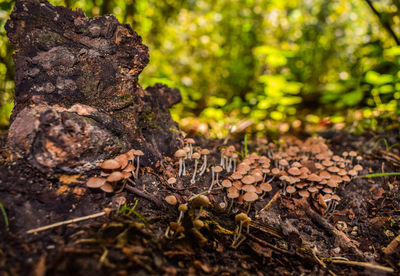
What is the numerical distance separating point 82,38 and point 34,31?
1.61 feet

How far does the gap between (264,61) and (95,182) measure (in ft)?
22.3

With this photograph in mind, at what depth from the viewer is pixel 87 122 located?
240 cm

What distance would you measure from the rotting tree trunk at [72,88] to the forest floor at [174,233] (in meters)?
0.27

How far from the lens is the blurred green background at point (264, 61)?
5.03 meters

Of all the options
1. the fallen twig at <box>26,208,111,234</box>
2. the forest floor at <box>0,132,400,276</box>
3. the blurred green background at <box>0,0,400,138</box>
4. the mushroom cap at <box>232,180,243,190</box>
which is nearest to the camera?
the forest floor at <box>0,132,400,276</box>

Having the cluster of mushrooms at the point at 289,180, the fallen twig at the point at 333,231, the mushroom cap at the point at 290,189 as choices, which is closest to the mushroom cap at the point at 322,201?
the cluster of mushrooms at the point at 289,180

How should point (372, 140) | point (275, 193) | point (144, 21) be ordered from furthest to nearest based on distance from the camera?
point (144, 21) → point (372, 140) → point (275, 193)

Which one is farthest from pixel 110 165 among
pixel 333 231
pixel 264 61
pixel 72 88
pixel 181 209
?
pixel 264 61

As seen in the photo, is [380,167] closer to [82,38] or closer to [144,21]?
[82,38]

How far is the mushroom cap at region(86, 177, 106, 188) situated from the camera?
218 centimetres

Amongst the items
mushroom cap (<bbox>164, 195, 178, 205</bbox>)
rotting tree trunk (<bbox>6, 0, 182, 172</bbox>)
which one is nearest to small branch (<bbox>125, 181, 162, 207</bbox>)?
mushroom cap (<bbox>164, 195, 178, 205</bbox>)

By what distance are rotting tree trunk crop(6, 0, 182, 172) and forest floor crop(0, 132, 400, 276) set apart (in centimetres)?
27

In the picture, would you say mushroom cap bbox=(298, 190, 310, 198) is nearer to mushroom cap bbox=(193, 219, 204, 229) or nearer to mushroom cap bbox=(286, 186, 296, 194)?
mushroom cap bbox=(286, 186, 296, 194)

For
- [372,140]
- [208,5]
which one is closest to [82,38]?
[372,140]
